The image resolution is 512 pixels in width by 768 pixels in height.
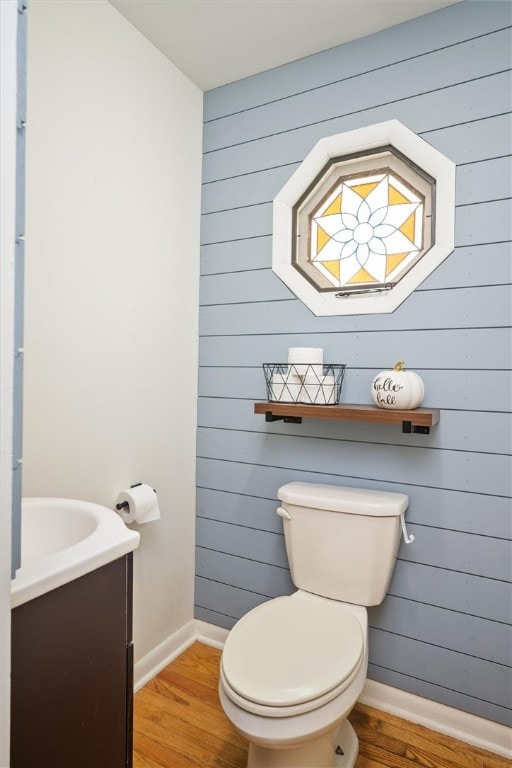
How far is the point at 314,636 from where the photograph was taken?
1267 millimetres

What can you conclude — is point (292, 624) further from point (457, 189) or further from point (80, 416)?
point (457, 189)

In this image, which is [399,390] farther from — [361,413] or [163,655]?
[163,655]

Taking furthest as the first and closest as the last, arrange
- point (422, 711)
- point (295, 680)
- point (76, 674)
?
point (422, 711), point (295, 680), point (76, 674)

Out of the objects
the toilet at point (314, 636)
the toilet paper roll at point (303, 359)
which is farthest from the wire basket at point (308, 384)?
the toilet at point (314, 636)

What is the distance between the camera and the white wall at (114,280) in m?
1.35

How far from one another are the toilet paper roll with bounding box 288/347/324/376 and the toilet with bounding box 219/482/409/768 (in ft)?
1.45

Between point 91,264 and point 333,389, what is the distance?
961 mm

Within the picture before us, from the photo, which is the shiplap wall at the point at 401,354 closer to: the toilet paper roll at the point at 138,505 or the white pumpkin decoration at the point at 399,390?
the white pumpkin decoration at the point at 399,390

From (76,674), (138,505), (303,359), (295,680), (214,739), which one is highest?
(303,359)

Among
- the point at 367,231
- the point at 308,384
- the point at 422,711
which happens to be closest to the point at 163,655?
the point at 422,711

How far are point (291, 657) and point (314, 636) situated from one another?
0.39 ft

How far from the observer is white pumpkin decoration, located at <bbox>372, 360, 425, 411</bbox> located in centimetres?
145

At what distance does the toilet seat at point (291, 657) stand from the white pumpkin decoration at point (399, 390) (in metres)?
0.68

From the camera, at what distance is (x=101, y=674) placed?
88 centimetres
